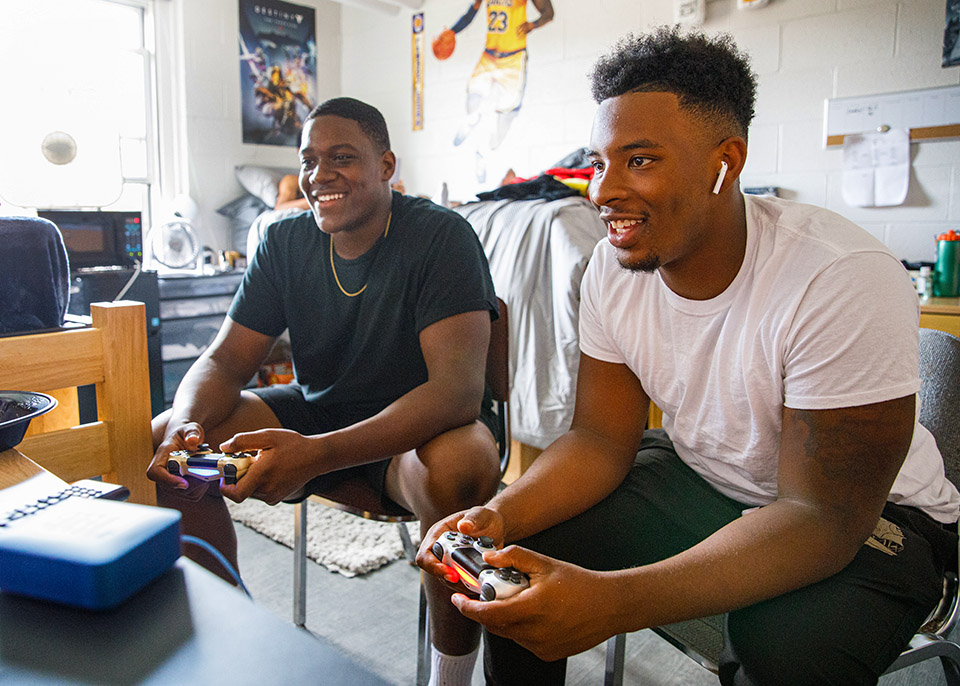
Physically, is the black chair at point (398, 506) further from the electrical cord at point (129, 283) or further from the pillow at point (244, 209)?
the pillow at point (244, 209)

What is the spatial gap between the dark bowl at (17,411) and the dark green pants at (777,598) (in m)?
0.64

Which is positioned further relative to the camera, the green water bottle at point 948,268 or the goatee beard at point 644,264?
the green water bottle at point 948,268

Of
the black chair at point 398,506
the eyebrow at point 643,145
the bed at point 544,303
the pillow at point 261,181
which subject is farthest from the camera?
the pillow at point 261,181

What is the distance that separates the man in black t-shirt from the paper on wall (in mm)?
1969

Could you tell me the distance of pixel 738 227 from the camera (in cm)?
104

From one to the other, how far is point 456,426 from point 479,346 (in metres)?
0.17

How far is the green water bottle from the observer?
237 centimetres

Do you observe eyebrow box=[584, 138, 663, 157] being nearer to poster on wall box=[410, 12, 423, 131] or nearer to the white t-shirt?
the white t-shirt

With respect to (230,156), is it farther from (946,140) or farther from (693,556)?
(693,556)

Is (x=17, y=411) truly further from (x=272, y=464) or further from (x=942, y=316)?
(x=942, y=316)

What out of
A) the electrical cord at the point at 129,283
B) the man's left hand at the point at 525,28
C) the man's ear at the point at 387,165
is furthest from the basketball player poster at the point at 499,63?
the man's ear at the point at 387,165

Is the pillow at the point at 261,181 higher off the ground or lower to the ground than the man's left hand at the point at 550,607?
higher

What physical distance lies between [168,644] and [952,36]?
10.1 feet

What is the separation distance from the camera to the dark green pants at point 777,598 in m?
0.81
